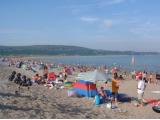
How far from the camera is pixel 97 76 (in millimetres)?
16781

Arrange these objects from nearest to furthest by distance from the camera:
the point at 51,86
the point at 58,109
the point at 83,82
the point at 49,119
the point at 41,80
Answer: the point at 49,119, the point at 58,109, the point at 83,82, the point at 51,86, the point at 41,80

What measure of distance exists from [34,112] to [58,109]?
162 cm

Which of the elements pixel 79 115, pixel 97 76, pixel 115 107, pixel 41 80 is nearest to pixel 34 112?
pixel 79 115

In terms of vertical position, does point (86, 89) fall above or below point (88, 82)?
below

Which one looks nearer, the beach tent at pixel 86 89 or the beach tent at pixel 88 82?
the beach tent at pixel 88 82

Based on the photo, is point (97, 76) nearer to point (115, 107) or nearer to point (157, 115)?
point (115, 107)

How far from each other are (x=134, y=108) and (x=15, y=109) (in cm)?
550

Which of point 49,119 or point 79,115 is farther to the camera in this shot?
point 79,115

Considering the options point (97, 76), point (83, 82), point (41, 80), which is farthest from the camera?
point (41, 80)

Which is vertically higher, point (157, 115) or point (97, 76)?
point (97, 76)

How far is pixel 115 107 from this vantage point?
15.0 metres

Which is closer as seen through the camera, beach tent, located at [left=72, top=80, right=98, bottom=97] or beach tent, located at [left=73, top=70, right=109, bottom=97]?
beach tent, located at [left=73, top=70, right=109, bottom=97]

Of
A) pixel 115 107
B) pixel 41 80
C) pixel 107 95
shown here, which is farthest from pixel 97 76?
pixel 41 80

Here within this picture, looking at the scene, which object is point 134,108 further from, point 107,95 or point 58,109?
point 58,109
